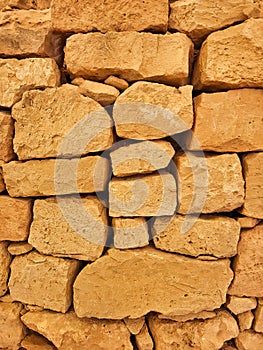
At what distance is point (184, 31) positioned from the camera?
170cm

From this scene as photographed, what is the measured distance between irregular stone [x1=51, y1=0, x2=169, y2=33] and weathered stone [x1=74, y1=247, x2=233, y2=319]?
4.36 ft

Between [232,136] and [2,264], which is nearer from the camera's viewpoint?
[232,136]

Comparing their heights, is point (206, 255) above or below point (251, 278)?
above

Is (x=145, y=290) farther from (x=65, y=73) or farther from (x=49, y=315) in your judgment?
(x=65, y=73)

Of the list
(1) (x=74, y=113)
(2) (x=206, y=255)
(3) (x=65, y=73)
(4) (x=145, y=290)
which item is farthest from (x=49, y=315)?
(3) (x=65, y=73)

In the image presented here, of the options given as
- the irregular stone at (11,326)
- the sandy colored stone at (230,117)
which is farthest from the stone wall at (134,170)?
the irregular stone at (11,326)

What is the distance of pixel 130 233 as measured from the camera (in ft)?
5.73

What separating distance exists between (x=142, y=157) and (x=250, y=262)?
937 mm

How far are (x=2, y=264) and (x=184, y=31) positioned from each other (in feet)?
6.11

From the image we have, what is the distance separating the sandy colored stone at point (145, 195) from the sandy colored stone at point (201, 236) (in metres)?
0.10

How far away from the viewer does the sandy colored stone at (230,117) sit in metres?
1.65

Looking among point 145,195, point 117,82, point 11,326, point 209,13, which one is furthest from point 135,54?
point 11,326

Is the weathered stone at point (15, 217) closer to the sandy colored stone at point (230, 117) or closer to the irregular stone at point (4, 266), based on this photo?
the irregular stone at point (4, 266)

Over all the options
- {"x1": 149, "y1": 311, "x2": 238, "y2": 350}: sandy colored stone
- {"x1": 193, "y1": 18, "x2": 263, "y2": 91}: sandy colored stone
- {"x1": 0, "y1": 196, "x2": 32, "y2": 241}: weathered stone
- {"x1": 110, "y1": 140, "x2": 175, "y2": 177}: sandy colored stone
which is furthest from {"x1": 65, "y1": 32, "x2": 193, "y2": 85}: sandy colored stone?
{"x1": 149, "y1": 311, "x2": 238, "y2": 350}: sandy colored stone
